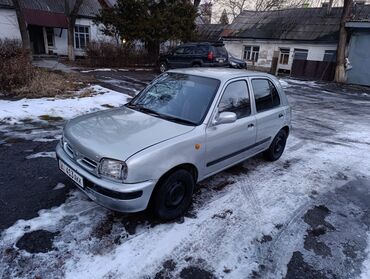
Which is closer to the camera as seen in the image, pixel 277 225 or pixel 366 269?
pixel 366 269

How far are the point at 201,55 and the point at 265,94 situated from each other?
35.8 ft

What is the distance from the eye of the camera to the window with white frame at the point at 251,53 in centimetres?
2467

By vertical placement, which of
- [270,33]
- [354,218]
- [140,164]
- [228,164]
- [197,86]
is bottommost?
[354,218]

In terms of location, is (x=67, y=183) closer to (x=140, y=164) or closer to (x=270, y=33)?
(x=140, y=164)

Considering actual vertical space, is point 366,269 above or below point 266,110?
below

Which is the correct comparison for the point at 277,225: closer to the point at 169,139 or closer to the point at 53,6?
the point at 169,139

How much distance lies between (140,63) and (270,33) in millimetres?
11396

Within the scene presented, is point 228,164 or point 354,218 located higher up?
point 228,164

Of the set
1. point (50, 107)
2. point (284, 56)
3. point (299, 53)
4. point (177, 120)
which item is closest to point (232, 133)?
point (177, 120)

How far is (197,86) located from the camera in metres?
3.85

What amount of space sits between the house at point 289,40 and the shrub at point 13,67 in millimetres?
17299

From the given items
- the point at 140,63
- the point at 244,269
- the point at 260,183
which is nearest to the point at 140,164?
the point at 244,269

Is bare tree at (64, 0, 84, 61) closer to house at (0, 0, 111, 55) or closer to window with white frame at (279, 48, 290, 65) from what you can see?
house at (0, 0, 111, 55)

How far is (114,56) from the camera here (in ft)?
61.4
